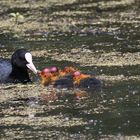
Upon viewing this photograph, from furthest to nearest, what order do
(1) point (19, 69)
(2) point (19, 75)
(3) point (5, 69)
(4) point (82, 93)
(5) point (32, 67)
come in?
(3) point (5, 69) < (1) point (19, 69) < (2) point (19, 75) < (5) point (32, 67) < (4) point (82, 93)

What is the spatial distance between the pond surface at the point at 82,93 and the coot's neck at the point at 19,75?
0.53 ft

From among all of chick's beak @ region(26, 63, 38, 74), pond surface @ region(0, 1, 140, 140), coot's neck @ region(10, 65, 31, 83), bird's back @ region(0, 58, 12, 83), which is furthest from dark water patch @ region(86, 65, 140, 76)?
bird's back @ region(0, 58, 12, 83)

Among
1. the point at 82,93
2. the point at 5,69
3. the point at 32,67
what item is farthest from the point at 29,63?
the point at 82,93

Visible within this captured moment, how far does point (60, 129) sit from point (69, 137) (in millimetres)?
362

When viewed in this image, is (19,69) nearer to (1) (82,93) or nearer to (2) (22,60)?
(2) (22,60)

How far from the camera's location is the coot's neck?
432 inches

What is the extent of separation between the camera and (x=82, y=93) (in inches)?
385

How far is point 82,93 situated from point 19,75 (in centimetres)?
158

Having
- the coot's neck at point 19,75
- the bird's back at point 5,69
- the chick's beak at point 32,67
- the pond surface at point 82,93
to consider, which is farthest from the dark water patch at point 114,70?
the bird's back at point 5,69

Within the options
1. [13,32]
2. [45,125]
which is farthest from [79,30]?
[45,125]

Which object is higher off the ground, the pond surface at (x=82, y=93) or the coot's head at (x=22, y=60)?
the coot's head at (x=22, y=60)

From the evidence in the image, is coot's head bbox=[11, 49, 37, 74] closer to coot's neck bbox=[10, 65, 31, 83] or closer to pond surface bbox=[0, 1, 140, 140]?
coot's neck bbox=[10, 65, 31, 83]

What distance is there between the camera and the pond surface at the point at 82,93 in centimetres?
803

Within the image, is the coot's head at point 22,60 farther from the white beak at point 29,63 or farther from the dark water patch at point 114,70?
the dark water patch at point 114,70
